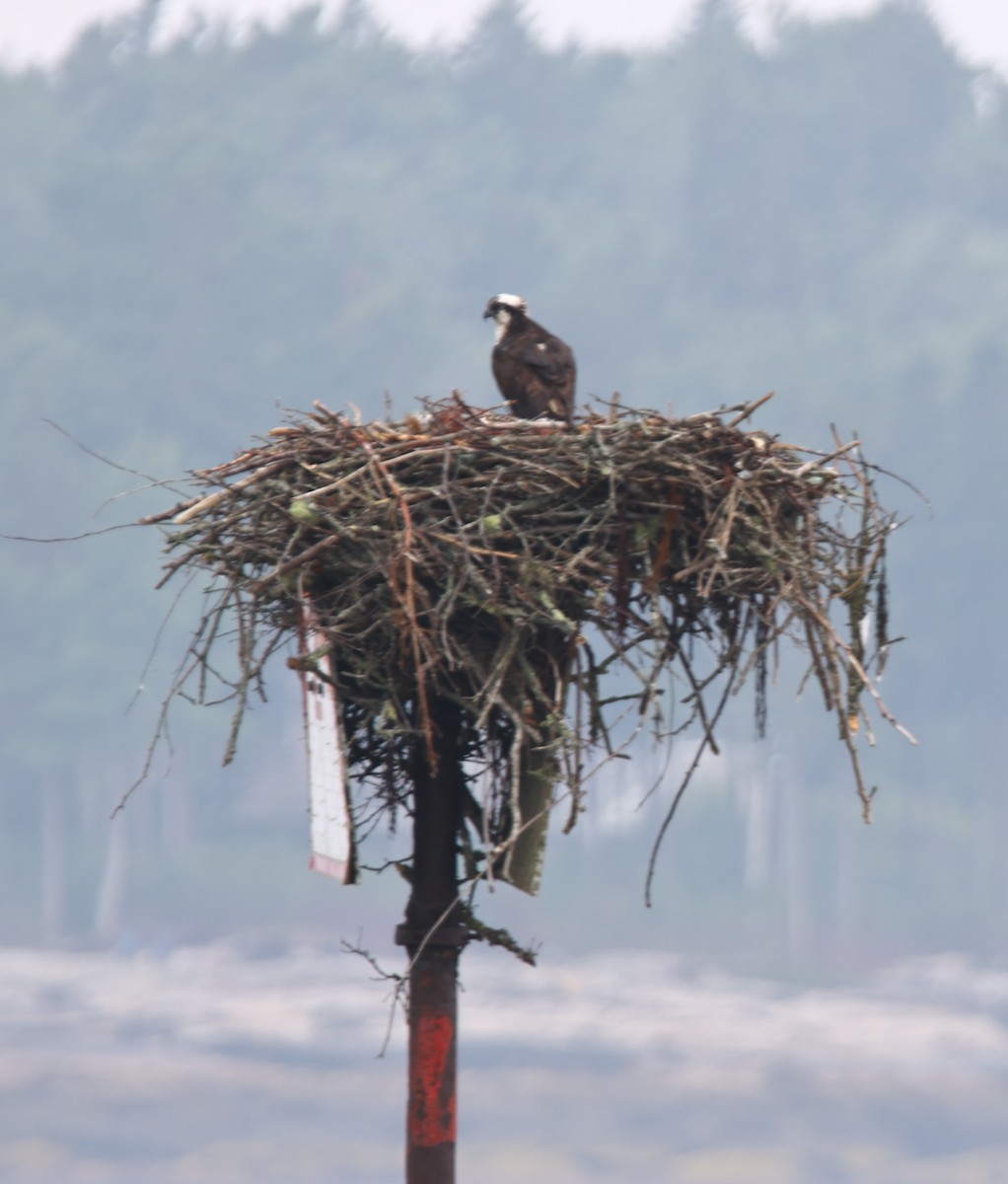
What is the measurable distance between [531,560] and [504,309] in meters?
2.70

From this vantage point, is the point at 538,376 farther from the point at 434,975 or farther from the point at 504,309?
the point at 434,975

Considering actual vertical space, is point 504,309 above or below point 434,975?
above

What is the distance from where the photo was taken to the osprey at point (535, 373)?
732cm

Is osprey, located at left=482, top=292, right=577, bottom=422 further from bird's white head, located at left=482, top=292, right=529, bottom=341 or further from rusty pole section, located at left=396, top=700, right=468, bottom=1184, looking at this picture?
rusty pole section, located at left=396, top=700, right=468, bottom=1184

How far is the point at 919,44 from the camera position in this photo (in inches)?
2329

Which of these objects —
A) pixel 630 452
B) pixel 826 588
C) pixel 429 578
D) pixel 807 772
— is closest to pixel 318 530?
pixel 429 578

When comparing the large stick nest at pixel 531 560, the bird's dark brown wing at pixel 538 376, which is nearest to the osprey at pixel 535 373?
the bird's dark brown wing at pixel 538 376

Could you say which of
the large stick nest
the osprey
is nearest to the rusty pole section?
the large stick nest

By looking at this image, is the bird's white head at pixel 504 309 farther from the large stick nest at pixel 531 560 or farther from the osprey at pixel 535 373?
the large stick nest at pixel 531 560

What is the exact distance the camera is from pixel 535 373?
738 centimetres

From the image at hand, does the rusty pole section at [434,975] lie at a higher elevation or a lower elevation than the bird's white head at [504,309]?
lower

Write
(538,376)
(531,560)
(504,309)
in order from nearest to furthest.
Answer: (531,560) → (538,376) → (504,309)

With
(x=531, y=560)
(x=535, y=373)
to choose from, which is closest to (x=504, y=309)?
(x=535, y=373)

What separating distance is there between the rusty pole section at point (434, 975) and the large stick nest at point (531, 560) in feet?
0.58
